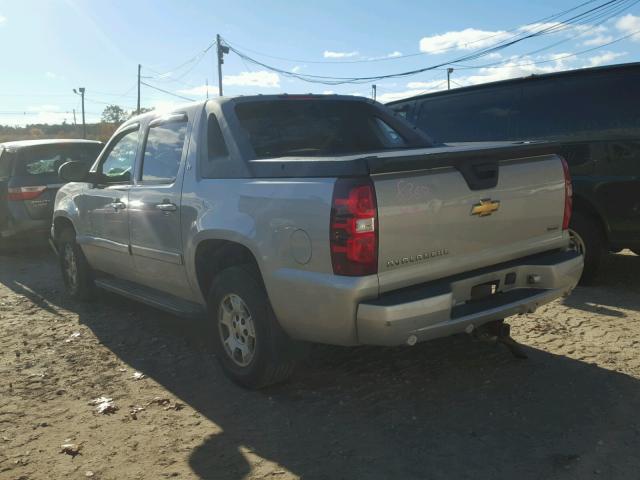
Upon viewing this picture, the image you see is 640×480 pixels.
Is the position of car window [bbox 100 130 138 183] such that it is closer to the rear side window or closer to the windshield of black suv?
the windshield of black suv

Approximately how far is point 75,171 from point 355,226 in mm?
3583

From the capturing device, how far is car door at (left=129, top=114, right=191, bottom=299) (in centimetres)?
430

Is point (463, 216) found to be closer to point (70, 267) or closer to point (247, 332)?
point (247, 332)

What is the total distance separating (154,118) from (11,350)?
87.7 inches

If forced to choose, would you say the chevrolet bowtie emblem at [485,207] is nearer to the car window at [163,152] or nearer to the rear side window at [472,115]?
the car window at [163,152]

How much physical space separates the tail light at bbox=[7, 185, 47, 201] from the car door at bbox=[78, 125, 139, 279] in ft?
11.0

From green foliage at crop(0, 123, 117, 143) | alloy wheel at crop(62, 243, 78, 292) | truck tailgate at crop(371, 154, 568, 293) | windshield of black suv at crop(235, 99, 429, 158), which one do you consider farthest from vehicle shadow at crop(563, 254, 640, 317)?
green foliage at crop(0, 123, 117, 143)

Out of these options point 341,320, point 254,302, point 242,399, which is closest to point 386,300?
point 341,320

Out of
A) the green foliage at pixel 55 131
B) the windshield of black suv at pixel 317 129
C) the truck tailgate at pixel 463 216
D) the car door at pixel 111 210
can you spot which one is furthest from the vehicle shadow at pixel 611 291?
the green foliage at pixel 55 131

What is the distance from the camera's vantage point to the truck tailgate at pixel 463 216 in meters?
3.06

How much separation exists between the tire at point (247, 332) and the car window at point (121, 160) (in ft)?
5.73

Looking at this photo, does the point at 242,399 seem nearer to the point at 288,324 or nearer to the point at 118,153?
the point at 288,324

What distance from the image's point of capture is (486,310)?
338 cm

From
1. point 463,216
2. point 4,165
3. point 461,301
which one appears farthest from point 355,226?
point 4,165
